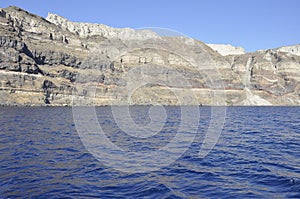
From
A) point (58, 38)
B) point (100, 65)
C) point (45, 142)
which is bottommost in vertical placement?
point (45, 142)

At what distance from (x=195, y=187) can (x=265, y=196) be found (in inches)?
126

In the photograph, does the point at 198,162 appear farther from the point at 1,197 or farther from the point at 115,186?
the point at 1,197

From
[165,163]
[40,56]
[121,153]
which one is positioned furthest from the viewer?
[40,56]

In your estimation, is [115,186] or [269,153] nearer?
[115,186]

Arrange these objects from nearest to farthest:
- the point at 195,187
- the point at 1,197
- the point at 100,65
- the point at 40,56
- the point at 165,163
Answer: the point at 1,197 → the point at 195,187 → the point at 165,163 → the point at 40,56 → the point at 100,65

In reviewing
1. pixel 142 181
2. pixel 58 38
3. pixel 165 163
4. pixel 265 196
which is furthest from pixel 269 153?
pixel 58 38

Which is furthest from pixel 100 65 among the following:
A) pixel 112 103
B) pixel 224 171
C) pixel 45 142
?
pixel 224 171

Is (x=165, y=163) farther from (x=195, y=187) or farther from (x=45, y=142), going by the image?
(x=45, y=142)

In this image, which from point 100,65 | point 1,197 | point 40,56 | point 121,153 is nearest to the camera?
point 1,197

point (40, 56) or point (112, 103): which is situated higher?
point (40, 56)

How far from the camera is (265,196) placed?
12.5 m

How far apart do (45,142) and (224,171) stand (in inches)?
A: 685

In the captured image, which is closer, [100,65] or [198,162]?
[198,162]

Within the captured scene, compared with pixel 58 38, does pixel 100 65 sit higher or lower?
lower
